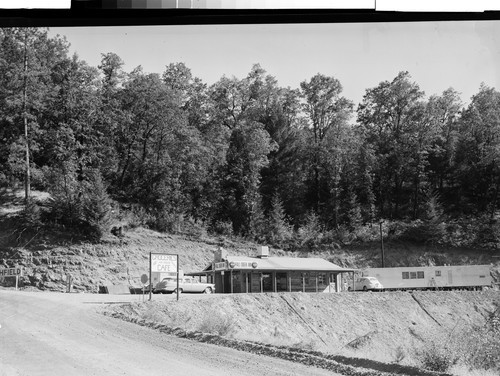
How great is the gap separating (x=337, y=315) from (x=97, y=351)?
16786mm

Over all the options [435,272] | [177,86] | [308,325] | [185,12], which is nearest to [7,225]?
[177,86]

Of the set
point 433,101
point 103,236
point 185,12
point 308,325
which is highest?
point 433,101

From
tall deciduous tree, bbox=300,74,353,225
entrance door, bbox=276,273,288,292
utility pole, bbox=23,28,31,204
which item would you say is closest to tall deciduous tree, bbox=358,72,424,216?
tall deciduous tree, bbox=300,74,353,225

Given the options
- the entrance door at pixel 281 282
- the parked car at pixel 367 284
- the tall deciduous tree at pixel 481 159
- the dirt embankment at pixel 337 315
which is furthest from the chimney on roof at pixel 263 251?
the tall deciduous tree at pixel 481 159

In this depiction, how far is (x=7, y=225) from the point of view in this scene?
12.3 metres

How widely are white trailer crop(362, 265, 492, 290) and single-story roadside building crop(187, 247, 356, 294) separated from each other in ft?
9.55

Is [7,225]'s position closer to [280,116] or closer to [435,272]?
[280,116]

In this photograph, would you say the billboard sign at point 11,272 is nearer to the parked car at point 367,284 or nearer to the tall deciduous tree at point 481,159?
the tall deciduous tree at point 481,159

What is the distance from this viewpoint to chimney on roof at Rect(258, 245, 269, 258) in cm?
2721

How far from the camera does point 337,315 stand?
26.1 m

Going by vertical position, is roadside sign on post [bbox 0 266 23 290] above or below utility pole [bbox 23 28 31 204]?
below

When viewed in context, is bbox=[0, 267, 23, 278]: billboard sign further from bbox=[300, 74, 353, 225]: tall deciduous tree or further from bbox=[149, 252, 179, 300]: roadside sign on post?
bbox=[300, 74, 353, 225]: tall deciduous tree

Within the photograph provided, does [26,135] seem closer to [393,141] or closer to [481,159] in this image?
[393,141]

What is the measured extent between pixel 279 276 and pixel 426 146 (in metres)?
15.0
